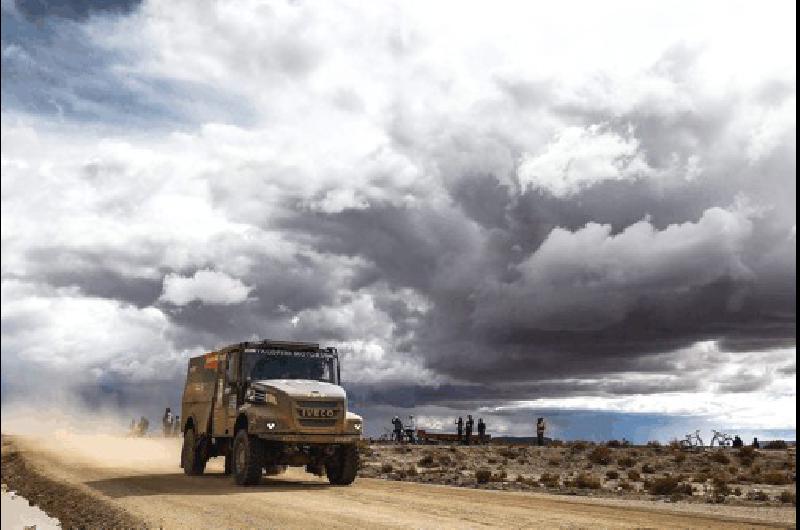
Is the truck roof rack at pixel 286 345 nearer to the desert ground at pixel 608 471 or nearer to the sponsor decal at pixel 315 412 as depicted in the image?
the sponsor decal at pixel 315 412

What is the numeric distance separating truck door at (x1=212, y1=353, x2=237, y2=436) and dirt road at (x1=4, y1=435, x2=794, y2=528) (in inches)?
62.0

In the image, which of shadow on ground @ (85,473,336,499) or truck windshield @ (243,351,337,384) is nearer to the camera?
shadow on ground @ (85,473,336,499)

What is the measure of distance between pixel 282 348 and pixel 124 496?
5.48 m

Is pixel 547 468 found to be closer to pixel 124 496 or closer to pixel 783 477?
pixel 783 477

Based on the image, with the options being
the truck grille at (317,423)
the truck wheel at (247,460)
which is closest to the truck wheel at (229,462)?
the truck wheel at (247,460)

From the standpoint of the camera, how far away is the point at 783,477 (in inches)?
1359

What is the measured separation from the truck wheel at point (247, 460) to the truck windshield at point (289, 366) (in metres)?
1.64

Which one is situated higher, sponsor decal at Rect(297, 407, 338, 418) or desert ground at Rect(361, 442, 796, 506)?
sponsor decal at Rect(297, 407, 338, 418)

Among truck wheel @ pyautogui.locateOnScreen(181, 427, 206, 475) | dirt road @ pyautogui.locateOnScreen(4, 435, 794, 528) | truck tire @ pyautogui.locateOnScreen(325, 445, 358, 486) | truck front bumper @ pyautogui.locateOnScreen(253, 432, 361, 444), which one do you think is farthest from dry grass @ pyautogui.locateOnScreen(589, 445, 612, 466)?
truck front bumper @ pyautogui.locateOnScreen(253, 432, 361, 444)

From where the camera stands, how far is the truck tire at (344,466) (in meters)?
23.9

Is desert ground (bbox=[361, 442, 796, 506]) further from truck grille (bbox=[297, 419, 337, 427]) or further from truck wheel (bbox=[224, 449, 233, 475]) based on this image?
truck grille (bbox=[297, 419, 337, 427])

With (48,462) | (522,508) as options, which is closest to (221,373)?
(522,508)

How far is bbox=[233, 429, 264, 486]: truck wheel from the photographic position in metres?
22.5

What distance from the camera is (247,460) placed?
22562mm
